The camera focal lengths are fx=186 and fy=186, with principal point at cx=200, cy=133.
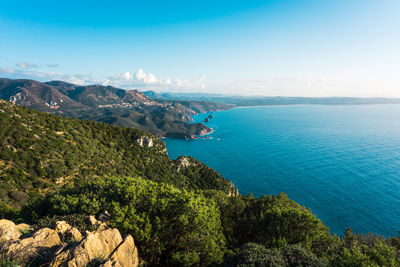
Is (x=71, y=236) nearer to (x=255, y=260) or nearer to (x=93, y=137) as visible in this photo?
(x=255, y=260)

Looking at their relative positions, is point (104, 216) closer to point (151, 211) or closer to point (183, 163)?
point (151, 211)

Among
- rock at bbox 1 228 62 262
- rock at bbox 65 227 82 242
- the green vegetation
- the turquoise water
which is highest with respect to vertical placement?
rock at bbox 1 228 62 262

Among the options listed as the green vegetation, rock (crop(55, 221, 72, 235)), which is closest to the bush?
the green vegetation

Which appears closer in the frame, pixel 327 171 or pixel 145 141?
pixel 145 141

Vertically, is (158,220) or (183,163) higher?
(158,220)

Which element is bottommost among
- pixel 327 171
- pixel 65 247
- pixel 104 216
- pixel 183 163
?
pixel 327 171

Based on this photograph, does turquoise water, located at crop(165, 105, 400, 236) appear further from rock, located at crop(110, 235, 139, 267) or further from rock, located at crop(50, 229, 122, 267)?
rock, located at crop(50, 229, 122, 267)

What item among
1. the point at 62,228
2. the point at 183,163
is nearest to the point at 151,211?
the point at 62,228

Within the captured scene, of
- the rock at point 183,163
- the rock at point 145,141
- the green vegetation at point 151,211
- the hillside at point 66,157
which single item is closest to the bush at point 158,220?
the green vegetation at point 151,211
